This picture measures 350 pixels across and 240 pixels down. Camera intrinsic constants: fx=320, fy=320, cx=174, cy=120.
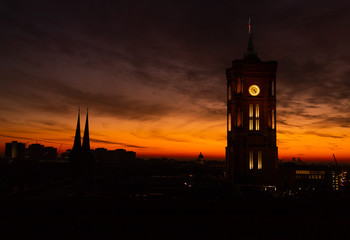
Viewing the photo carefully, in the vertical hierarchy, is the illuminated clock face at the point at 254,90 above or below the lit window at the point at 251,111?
above

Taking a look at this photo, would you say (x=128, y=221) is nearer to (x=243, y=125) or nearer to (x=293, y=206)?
(x=293, y=206)

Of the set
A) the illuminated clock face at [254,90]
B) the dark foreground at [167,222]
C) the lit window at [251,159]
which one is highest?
the illuminated clock face at [254,90]

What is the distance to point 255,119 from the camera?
69.8 m

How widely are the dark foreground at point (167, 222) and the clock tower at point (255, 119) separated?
169 ft

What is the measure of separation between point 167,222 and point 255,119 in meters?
55.7

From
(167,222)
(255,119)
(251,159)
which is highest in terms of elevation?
(255,119)

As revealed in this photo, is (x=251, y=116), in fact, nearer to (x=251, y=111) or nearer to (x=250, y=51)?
(x=251, y=111)

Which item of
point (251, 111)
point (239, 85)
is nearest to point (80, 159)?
point (251, 111)

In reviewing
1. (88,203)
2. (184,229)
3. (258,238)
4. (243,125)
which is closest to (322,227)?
(258,238)

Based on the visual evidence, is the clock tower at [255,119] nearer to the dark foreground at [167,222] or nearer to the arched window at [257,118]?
the arched window at [257,118]

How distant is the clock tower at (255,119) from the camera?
69.1 metres

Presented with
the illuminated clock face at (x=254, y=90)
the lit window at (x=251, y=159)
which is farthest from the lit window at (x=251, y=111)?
the lit window at (x=251, y=159)

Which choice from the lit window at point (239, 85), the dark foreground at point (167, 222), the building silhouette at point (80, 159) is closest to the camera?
the dark foreground at point (167, 222)

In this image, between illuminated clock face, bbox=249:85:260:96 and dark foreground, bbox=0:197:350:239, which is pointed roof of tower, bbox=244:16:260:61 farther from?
dark foreground, bbox=0:197:350:239
